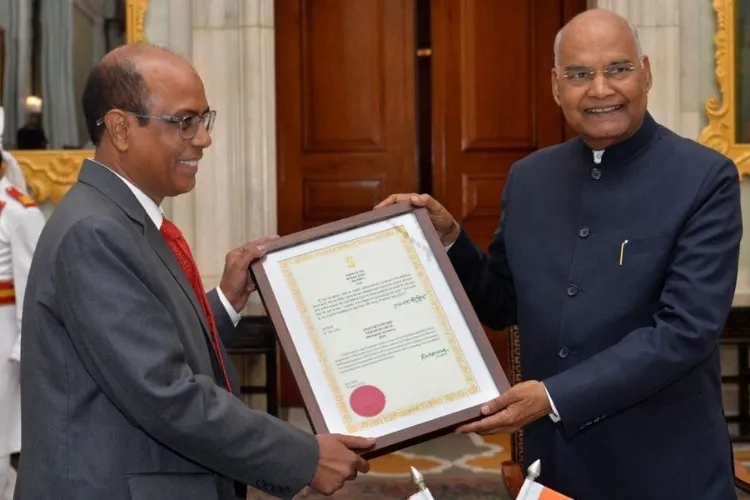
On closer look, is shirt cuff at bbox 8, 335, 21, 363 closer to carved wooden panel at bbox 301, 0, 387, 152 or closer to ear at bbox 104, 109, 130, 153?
ear at bbox 104, 109, 130, 153

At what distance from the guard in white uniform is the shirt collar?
2246 millimetres

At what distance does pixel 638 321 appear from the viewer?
2.21 metres

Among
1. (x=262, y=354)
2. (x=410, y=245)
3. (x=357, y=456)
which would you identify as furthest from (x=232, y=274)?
(x=262, y=354)

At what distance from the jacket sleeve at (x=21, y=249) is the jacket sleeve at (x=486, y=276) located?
2206 millimetres

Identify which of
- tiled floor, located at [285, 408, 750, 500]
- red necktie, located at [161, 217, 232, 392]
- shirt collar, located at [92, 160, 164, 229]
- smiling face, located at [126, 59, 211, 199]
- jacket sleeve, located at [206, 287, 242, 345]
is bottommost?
tiled floor, located at [285, 408, 750, 500]

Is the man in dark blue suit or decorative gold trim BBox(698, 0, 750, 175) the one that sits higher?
decorative gold trim BBox(698, 0, 750, 175)

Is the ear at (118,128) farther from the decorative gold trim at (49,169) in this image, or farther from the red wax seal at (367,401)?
the decorative gold trim at (49,169)

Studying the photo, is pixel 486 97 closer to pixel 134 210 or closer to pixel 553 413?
pixel 553 413

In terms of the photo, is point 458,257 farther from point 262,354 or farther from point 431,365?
point 262,354

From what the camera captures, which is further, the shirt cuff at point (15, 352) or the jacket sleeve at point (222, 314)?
the shirt cuff at point (15, 352)

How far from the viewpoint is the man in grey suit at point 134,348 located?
1.82 m

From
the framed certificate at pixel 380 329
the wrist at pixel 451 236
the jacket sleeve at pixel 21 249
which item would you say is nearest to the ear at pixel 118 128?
the framed certificate at pixel 380 329

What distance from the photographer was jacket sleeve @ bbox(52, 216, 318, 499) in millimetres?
1802

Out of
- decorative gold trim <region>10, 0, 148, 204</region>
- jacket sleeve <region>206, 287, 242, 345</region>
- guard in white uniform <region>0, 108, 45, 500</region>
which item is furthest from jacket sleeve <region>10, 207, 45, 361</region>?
jacket sleeve <region>206, 287, 242, 345</region>
